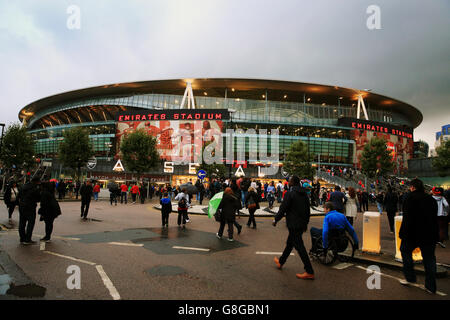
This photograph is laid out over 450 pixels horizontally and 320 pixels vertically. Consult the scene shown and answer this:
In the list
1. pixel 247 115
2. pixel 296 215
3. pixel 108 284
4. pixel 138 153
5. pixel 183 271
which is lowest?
pixel 183 271

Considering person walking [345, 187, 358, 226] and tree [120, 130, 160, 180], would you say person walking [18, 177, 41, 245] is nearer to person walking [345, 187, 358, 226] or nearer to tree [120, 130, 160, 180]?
person walking [345, 187, 358, 226]

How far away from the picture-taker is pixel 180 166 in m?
45.1

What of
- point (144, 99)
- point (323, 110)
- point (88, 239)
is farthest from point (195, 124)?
point (88, 239)

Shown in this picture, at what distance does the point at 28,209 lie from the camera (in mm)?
6941

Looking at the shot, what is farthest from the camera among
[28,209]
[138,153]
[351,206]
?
[138,153]

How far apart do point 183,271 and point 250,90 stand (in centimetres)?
5651

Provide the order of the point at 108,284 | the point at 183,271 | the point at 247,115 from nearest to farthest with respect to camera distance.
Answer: the point at 108,284, the point at 183,271, the point at 247,115

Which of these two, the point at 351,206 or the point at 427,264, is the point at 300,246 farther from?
the point at 351,206

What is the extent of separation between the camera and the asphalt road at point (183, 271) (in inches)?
154

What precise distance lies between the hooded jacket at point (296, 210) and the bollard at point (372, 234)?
2608mm

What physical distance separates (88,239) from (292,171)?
36.1 m

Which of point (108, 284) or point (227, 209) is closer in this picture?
point (108, 284)

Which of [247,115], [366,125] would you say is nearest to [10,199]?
[247,115]
